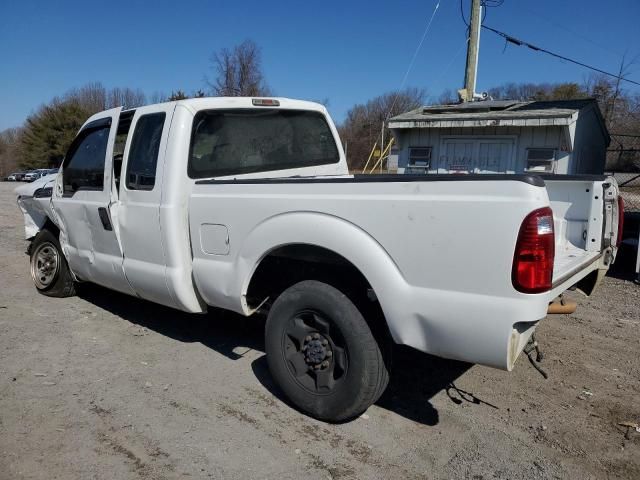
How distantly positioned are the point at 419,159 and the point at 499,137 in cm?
214

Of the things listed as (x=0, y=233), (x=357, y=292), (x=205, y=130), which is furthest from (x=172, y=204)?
(x=0, y=233)

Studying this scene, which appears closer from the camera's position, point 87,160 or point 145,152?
point 145,152

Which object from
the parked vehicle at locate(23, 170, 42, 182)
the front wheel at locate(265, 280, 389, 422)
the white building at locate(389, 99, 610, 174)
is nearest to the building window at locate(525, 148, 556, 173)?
the white building at locate(389, 99, 610, 174)

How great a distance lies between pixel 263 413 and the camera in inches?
134

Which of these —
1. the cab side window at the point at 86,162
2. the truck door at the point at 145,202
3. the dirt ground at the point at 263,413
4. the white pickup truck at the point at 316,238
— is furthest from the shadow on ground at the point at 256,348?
the cab side window at the point at 86,162

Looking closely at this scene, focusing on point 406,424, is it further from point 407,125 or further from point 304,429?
point 407,125

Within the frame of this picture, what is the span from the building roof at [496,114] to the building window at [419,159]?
2.39ft

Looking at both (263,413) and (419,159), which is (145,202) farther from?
(419,159)

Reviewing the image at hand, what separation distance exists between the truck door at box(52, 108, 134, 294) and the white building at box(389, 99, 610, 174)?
31.6 feet

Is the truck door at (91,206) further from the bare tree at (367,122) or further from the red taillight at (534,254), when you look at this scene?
the bare tree at (367,122)

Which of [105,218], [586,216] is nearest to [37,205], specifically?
[105,218]

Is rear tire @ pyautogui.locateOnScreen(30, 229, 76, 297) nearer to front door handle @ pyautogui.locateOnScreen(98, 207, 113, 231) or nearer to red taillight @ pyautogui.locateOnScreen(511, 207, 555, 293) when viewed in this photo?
front door handle @ pyautogui.locateOnScreen(98, 207, 113, 231)

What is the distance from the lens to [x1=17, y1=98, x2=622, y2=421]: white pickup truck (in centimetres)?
247

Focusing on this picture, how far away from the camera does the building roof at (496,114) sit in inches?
452
